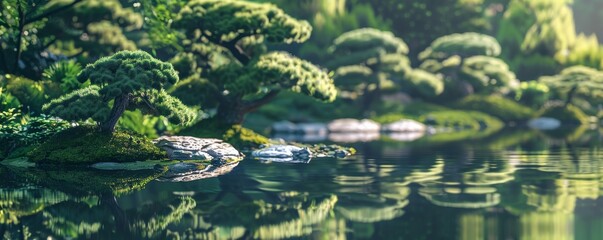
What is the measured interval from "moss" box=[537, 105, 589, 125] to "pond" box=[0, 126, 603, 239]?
34.8 m

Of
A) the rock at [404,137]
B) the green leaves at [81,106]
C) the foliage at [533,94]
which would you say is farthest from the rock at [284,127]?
the green leaves at [81,106]

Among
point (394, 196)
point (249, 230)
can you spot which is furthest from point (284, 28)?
point (249, 230)

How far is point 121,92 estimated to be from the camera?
18125 mm

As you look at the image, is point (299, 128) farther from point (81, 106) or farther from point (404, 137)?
point (81, 106)

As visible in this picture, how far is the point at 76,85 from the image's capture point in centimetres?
2350

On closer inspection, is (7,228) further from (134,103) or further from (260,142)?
(260,142)

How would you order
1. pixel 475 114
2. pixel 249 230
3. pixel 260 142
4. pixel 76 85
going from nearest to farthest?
pixel 249 230 → pixel 76 85 → pixel 260 142 → pixel 475 114

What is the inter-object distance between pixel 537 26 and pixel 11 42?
4406 cm

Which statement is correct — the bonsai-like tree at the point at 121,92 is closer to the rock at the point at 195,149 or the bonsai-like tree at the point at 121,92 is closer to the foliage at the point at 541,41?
the rock at the point at 195,149

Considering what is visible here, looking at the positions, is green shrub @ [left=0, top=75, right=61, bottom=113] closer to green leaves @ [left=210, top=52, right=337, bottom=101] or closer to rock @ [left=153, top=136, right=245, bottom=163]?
rock @ [left=153, top=136, right=245, bottom=163]

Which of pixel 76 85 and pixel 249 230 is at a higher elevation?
pixel 76 85

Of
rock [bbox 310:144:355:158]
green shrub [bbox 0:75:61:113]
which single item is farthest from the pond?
green shrub [bbox 0:75:61:113]

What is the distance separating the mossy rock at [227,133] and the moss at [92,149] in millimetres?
5796

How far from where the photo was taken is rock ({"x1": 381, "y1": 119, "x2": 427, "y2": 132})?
4409 centimetres
